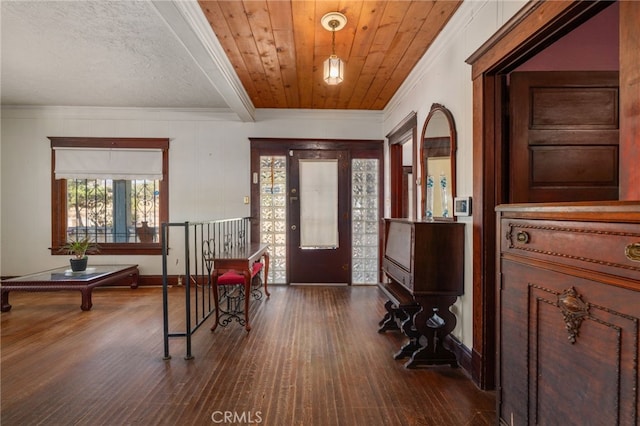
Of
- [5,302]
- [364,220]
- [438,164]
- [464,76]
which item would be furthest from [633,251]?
[5,302]

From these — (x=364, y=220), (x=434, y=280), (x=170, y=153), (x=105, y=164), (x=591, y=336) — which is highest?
(x=170, y=153)

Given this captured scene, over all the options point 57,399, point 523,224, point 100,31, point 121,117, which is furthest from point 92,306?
point 523,224

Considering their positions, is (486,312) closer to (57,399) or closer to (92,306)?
(57,399)

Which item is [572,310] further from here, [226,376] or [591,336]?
[226,376]

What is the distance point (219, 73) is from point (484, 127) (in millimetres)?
2455

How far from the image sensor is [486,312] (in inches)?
82.0

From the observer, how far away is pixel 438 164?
285 centimetres

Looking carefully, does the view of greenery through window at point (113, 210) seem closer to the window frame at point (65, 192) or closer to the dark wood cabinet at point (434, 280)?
the window frame at point (65, 192)

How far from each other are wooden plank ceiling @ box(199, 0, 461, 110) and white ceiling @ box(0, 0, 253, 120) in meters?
0.22

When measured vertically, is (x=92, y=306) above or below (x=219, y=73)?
below

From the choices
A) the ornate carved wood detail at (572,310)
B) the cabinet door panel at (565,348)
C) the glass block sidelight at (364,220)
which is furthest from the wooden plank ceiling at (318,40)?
the ornate carved wood detail at (572,310)

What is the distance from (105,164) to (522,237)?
536cm

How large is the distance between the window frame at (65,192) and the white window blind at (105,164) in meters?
0.07

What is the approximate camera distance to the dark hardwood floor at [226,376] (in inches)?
72.2
